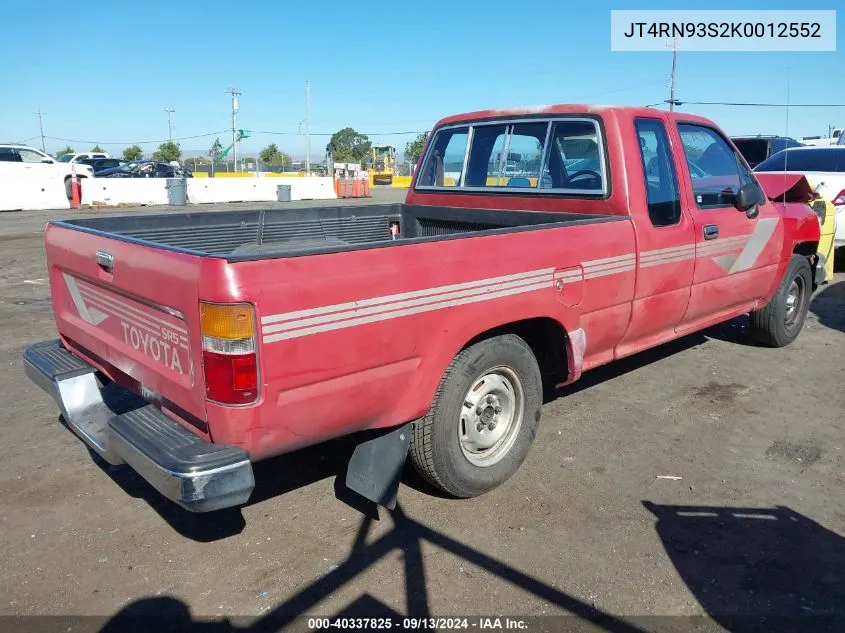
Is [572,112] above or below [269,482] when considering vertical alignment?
above

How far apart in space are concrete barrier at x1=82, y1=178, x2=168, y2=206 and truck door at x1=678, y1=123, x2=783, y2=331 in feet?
73.3

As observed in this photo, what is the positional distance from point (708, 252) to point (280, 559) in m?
3.43

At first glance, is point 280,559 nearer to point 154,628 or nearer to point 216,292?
point 154,628

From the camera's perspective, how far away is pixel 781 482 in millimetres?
3814

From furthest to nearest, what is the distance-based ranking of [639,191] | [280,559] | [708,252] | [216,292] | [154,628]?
[708,252] < [639,191] < [280,559] < [154,628] < [216,292]

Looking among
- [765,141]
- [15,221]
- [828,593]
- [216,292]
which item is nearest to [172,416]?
[216,292]

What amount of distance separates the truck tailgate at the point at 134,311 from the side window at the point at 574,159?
2738 mm

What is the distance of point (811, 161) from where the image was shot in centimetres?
996

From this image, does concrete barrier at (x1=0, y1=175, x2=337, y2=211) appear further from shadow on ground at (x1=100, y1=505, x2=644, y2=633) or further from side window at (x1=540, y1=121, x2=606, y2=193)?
shadow on ground at (x1=100, y1=505, x2=644, y2=633)

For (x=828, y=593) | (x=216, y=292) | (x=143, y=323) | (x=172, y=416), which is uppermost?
(x=216, y=292)

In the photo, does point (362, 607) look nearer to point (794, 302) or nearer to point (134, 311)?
point (134, 311)

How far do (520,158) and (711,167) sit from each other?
1408 mm

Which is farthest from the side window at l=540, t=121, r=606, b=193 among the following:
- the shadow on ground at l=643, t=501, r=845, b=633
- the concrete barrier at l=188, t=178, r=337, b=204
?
the concrete barrier at l=188, t=178, r=337, b=204

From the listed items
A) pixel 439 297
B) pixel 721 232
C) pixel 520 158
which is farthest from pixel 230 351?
pixel 721 232
